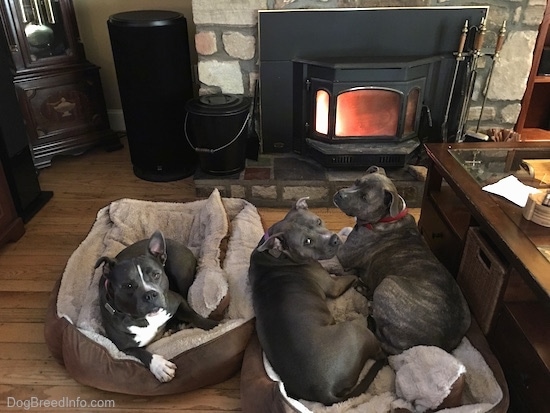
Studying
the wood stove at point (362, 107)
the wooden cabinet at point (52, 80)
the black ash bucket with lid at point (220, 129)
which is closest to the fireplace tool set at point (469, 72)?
the wood stove at point (362, 107)

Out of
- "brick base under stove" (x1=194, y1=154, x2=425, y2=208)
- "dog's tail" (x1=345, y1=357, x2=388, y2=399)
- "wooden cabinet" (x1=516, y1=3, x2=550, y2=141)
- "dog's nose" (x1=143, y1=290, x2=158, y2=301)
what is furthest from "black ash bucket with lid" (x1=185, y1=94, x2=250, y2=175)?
"wooden cabinet" (x1=516, y1=3, x2=550, y2=141)

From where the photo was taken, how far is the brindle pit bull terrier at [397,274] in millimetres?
1715

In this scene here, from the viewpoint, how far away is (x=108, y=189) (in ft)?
10.6

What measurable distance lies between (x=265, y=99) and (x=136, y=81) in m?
0.81

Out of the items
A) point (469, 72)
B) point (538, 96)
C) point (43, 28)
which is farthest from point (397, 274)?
point (43, 28)

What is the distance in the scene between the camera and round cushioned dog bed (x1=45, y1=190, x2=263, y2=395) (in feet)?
5.70

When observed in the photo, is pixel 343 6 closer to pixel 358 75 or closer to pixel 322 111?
pixel 358 75

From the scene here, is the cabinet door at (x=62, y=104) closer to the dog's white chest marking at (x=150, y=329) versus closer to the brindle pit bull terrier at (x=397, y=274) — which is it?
the dog's white chest marking at (x=150, y=329)

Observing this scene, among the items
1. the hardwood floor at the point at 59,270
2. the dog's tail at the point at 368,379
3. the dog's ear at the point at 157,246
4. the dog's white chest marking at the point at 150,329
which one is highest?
the dog's ear at the point at 157,246

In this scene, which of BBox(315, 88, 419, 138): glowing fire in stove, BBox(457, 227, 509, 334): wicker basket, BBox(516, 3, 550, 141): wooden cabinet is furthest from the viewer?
BBox(516, 3, 550, 141): wooden cabinet

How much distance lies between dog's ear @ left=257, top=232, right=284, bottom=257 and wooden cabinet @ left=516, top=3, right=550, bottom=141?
87.8 inches

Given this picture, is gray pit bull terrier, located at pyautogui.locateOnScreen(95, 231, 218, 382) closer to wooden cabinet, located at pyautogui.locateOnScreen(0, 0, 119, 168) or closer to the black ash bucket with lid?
the black ash bucket with lid

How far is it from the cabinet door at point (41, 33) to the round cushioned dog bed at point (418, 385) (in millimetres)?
2551

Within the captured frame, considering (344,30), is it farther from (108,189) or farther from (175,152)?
(108,189)
